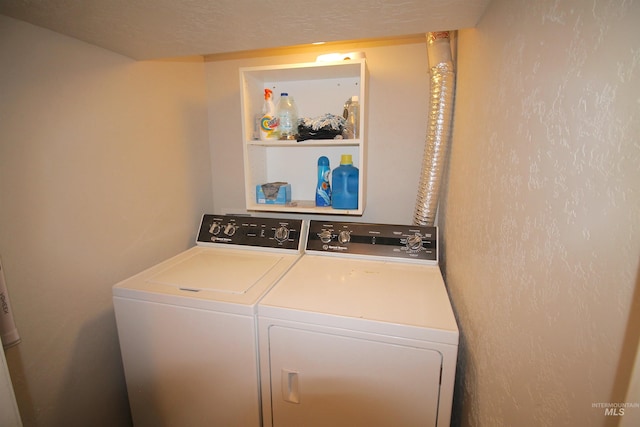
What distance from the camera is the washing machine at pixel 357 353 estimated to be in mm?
852

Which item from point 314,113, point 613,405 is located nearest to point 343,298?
point 613,405

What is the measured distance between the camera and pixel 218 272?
48.8 inches

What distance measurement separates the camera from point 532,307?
0.53m

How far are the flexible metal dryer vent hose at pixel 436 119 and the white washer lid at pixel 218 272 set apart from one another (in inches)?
32.9

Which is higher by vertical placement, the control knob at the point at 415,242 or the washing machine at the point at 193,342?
the control knob at the point at 415,242

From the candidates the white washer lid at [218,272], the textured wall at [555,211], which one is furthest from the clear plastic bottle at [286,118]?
the textured wall at [555,211]

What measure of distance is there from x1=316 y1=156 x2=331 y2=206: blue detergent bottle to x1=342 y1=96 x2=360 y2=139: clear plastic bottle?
0.74 feet

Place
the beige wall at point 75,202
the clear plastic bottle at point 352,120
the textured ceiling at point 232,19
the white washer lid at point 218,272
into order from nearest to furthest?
the textured ceiling at point 232,19, the beige wall at point 75,202, the white washer lid at point 218,272, the clear plastic bottle at point 352,120

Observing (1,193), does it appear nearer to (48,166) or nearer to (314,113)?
(48,166)

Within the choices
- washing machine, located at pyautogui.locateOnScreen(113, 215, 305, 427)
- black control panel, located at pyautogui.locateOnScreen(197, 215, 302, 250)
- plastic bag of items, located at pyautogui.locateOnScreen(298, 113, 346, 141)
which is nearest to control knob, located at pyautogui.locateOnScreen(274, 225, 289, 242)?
black control panel, located at pyautogui.locateOnScreen(197, 215, 302, 250)

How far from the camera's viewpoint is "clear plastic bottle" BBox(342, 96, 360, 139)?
4.76 ft

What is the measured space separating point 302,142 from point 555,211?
114 centimetres

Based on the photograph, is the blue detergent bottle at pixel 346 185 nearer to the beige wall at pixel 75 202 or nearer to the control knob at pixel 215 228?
the control knob at pixel 215 228

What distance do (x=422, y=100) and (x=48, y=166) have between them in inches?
67.3
